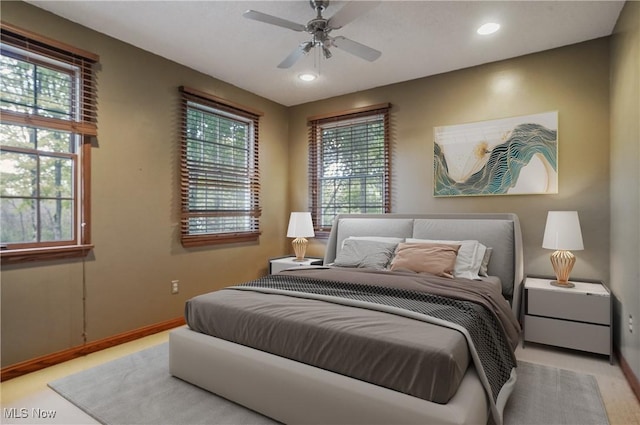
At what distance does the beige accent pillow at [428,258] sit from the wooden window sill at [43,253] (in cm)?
264

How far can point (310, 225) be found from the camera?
4395mm

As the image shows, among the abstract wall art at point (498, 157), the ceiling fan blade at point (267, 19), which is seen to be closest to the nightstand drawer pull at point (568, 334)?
the abstract wall art at point (498, 157)

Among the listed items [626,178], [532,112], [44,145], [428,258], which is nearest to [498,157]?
[532,112]

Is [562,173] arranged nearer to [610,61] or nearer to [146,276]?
[610,61]

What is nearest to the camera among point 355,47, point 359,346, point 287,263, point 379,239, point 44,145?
point 359,346

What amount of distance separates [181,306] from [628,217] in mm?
3969

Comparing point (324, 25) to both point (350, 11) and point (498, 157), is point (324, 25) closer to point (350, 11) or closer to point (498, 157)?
point (350, 11)

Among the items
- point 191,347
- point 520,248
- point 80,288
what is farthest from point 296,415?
point 520,248

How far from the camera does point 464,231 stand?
3.42 metres

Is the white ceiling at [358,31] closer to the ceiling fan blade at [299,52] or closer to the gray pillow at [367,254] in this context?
the ceiling fan blade at [299,52]

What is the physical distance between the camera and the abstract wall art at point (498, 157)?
330 centimetres

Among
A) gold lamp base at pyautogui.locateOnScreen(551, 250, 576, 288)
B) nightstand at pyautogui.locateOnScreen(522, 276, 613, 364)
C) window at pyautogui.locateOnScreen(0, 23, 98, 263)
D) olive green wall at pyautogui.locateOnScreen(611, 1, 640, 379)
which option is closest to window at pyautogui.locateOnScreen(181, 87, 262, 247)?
window at pyautogui.locateOnScreen(0, 23, 98, 263)

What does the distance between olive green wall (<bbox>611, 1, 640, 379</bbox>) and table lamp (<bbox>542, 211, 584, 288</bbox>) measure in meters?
0.28

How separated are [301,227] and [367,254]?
1201 millimetres
